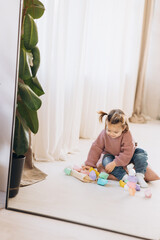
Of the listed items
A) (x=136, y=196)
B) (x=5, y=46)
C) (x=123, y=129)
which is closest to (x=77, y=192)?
(x=136, y=196)

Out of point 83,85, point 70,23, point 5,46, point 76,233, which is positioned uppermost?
point 70,23

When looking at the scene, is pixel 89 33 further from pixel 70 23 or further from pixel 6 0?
pixel 6 0

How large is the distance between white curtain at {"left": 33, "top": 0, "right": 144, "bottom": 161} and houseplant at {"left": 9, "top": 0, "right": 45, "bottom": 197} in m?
0.17

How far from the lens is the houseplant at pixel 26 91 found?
1.76m

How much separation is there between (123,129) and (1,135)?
0.70 m

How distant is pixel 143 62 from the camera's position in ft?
5.82

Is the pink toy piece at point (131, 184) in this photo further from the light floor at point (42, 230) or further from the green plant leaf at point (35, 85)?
the green plant leaf at point (35, 85)

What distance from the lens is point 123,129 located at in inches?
78.2

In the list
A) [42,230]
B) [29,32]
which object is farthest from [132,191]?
[29,32]

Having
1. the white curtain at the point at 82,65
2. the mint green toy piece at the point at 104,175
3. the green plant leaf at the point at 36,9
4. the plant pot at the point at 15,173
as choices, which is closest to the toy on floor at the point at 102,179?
the mint green toy piece at the point at 104,175

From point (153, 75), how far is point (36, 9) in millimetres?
726

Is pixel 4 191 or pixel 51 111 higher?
pixel 51 111

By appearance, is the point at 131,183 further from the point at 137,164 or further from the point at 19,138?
the point at 19,138

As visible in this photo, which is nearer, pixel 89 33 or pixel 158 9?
pixel 158 9
